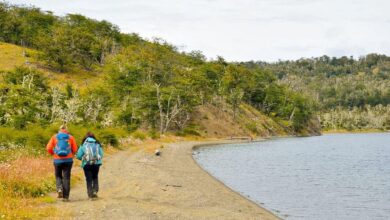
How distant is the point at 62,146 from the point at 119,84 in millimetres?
82404

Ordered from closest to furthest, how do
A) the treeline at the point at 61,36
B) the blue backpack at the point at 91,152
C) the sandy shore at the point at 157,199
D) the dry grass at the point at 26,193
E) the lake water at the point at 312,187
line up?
the dry grass at the point at 26,193, the sandy shore at the point at 157,199, the blue backpack at the point at 91,152, the lake water at the point at 312,187, the treeline at the point at 61,36

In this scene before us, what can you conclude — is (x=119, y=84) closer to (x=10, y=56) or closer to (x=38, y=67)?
(x=38, y=67)

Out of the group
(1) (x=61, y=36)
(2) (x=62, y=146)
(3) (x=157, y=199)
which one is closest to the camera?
(2) (x=62, y=146)

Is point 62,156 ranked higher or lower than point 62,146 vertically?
lower

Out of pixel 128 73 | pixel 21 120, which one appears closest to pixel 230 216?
pixel 21 120

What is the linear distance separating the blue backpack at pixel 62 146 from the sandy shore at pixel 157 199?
6.85 ft

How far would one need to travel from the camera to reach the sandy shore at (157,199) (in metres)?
17.6

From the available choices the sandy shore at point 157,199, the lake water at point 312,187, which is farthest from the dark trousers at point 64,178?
the lake water at point 312,187

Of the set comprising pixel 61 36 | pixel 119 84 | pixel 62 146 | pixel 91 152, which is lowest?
pixel 91 152

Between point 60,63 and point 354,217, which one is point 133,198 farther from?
point 60,63

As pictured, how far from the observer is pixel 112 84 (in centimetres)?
10088

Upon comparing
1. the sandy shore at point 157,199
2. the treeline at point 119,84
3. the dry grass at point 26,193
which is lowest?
the sandy shore at point 157,199

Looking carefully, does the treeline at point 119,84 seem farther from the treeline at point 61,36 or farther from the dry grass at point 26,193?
the dry grass at point 26,193

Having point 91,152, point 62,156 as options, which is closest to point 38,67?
point 91,152
